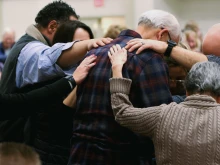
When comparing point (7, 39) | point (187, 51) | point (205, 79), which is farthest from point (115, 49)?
point (7, 39)

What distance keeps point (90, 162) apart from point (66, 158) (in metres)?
0.43

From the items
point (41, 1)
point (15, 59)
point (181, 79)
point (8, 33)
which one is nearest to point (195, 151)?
point (181, 79)

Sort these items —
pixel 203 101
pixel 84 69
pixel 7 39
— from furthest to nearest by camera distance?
pixel 7 39 < pixel 84 69 < pixel 203 101

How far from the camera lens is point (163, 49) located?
7.66 feet

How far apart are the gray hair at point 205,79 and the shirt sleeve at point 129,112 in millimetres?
191

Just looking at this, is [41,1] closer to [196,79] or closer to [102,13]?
[102,13]

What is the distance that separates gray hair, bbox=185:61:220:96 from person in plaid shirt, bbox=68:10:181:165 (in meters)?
0.16

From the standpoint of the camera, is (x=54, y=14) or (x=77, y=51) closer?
(x=77, y=51)

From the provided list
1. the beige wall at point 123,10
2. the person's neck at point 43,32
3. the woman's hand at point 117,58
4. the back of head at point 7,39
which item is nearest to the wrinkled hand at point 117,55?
the woman's hand at point 117,58

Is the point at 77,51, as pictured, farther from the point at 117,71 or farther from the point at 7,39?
the point at 7,39

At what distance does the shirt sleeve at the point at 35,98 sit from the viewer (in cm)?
244

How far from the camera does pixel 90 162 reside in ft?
7.45

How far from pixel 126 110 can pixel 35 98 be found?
23.3 inches

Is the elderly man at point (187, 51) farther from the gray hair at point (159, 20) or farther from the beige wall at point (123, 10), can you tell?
the beige wall at point (123, 10)
